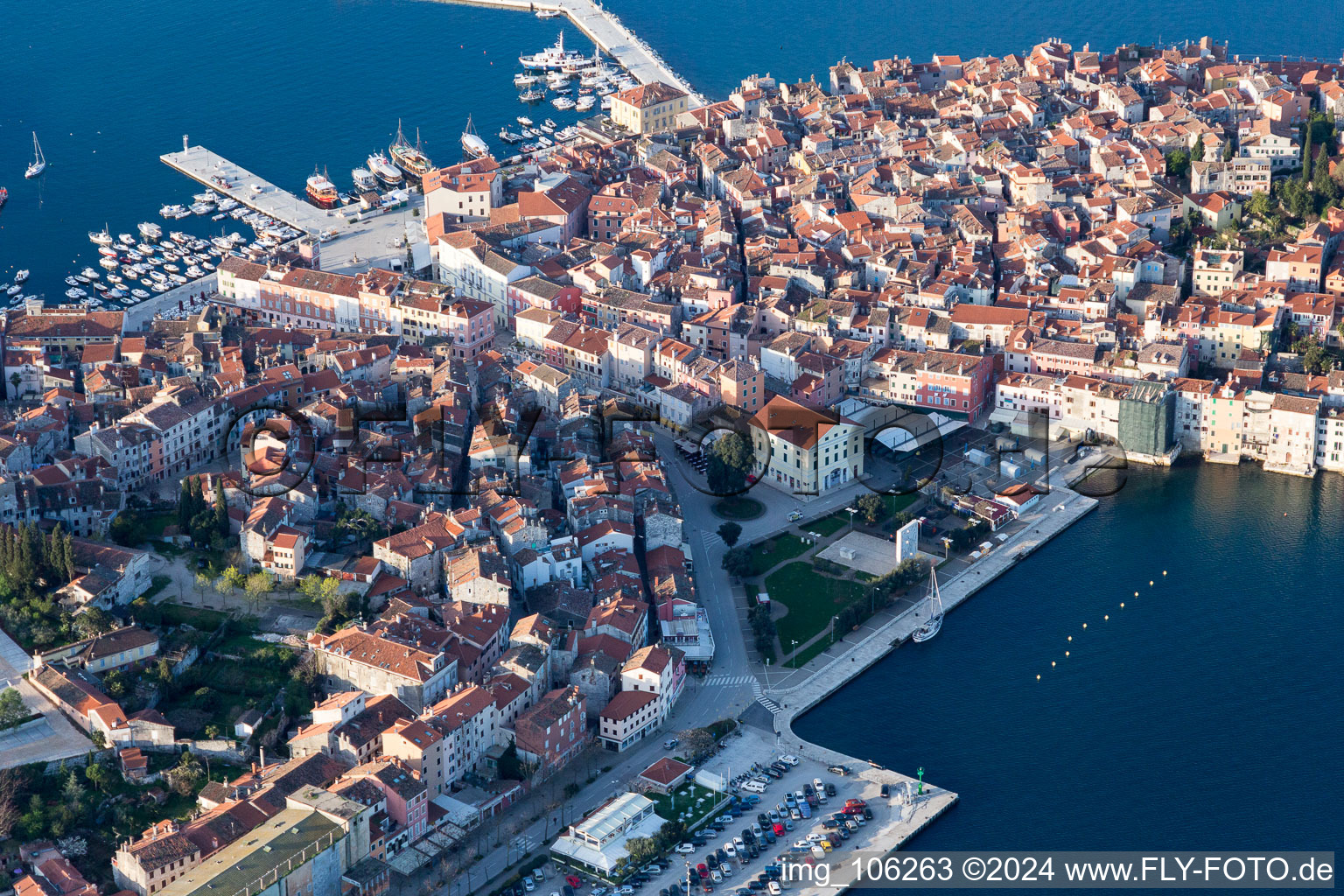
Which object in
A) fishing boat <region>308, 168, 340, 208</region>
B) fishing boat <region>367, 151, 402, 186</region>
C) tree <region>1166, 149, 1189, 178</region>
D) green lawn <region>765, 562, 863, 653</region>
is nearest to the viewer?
green lawn <region>765, 562, 863, 653</region>

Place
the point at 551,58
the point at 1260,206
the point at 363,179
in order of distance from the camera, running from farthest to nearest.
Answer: the point at 551,58
the point at 363,179
the point at 1260,206

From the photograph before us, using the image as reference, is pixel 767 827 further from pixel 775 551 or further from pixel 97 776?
pixel 97 776

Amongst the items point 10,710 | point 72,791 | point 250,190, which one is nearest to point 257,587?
point 10,710

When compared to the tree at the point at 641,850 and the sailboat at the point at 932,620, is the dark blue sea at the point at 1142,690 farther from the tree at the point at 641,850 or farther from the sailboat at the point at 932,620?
the tree at the point at 641,850

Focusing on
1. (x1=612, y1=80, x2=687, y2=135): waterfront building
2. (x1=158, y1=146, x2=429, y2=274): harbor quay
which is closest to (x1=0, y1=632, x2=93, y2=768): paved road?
(x1=158, y1=146, x2=429, y2=274): harbor quay

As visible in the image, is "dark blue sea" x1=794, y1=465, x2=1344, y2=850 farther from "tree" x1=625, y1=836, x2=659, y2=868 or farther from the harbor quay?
the harbor quay

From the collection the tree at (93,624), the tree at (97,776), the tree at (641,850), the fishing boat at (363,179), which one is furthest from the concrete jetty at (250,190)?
the tree at (641,850)

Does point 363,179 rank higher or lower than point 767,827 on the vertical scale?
higher
